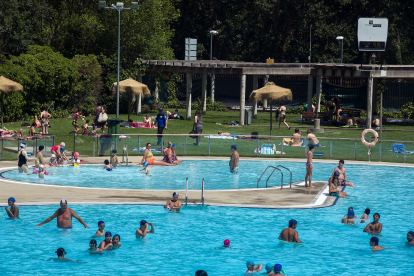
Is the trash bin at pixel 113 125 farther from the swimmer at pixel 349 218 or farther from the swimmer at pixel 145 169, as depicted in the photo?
the swimmer at pixel 349 218

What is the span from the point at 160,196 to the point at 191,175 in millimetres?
4201

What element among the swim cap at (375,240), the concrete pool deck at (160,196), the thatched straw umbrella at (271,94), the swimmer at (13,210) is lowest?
the swim cap at (375,240)

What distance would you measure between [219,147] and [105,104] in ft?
57.4

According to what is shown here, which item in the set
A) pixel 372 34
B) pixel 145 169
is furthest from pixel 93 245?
pixel 372 34

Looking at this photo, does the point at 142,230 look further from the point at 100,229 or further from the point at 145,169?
the point at 145,169

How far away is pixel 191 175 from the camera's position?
23.0 m

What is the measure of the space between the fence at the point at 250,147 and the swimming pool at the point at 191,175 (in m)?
0.66

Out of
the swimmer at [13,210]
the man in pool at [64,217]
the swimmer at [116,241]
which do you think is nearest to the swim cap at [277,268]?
the swimmer at [116,241]

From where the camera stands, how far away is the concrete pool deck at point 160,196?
58.5 ft

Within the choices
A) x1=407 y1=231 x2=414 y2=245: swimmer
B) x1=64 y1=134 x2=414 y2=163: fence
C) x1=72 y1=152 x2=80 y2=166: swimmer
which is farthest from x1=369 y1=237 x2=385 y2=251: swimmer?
x1=72 y1=152 x2=80 y2=166: swimmer

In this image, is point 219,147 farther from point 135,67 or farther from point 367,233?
point 135,67

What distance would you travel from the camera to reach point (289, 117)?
43656mm

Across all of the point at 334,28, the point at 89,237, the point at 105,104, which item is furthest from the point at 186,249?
the point at 334,28

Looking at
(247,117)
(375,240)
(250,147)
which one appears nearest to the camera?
(375,240)
